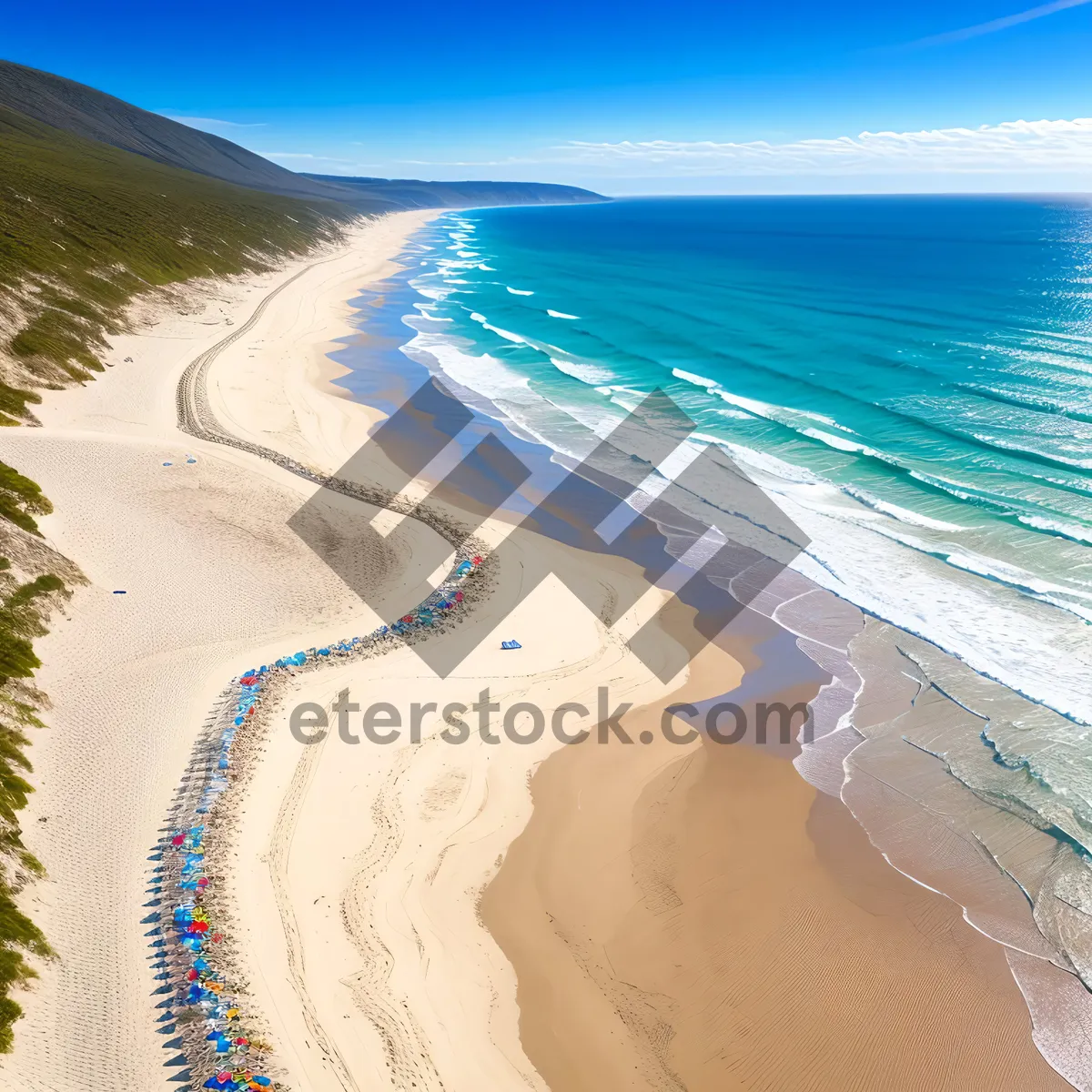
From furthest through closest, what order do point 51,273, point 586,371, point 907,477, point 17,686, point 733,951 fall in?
point 586,371 < point 51,273 < point 907,477 < point 17,686 < point 733,951

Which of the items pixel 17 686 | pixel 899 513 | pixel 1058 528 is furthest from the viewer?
pixel 899 513

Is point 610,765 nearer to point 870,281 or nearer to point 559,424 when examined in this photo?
point 559,424

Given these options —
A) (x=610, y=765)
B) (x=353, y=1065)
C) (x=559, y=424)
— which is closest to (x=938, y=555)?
(x=610, y=765)

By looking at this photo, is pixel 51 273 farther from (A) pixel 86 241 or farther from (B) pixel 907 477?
(B) pixel 907 477

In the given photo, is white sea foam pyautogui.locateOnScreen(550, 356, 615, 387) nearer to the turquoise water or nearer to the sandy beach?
the turquoise water

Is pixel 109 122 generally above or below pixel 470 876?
above

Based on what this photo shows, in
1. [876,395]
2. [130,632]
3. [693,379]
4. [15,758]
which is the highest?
[693,379]

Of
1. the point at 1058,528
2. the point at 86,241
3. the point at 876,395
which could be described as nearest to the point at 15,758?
the point at 1058,528

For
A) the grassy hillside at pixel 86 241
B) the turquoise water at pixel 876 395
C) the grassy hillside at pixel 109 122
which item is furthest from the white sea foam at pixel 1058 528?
the grassy hillside at pixel 109 122
